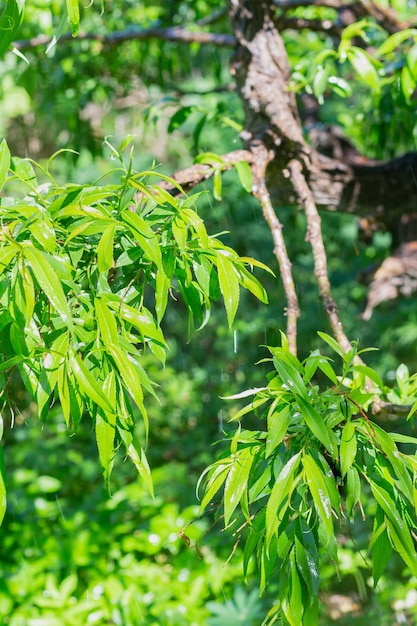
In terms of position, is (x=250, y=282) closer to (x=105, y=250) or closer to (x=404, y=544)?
(x=105, y=250)

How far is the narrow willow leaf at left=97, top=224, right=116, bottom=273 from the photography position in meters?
0.68

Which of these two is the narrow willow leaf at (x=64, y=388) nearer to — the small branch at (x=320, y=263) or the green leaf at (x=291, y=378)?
the green leaf at (x=291, y=378)

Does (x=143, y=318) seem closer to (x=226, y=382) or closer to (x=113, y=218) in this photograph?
(x=113, y=218)

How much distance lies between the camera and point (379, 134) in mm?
2115

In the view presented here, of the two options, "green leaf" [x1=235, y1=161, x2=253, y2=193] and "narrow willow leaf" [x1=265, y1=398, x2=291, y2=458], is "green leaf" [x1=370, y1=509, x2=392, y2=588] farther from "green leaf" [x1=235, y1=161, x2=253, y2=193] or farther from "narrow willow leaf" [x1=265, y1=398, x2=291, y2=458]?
"green leaf" [x1=235, y1=161, x2=253, y2=193]

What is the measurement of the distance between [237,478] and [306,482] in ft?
0.24

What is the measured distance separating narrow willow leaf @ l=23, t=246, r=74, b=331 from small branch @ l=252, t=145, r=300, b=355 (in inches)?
17.6

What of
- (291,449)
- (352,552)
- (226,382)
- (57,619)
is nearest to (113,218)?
(291,449)

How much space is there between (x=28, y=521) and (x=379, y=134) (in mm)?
2021

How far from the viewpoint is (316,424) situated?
683mm

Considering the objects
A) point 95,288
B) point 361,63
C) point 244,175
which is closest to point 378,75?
point 361,63

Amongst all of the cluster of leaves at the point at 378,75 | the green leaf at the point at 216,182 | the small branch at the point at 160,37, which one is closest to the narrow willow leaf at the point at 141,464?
the green leaf at the point at 216,182

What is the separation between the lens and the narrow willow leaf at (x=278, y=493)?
26.1 inches

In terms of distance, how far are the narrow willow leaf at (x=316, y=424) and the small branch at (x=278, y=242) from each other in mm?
288
